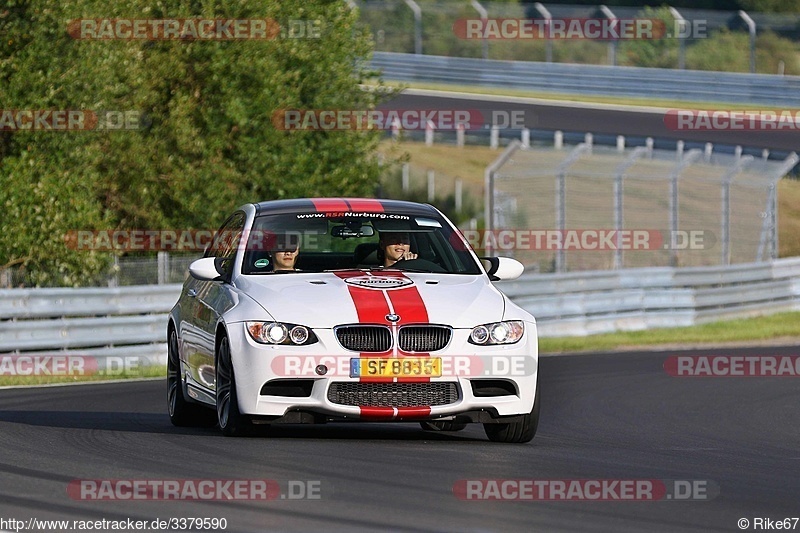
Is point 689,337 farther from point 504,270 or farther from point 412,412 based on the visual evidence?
point 412,412

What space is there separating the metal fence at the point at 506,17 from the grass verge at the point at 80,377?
20356 millimetres

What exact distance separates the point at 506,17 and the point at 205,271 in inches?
1282

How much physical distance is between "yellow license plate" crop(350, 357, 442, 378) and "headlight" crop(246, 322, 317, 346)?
300 millimetres

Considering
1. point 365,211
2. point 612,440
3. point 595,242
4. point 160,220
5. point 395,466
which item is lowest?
point 595,242

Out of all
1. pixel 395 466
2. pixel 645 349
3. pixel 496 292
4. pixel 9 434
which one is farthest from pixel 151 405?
pixel 645 349

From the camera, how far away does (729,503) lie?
7641 mm

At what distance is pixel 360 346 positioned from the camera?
9.63 meters

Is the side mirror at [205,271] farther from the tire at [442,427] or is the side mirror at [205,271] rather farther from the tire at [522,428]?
the tire at [522,428]

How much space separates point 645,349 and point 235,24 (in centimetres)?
775

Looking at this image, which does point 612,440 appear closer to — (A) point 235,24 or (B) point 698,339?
(B) point 698,339

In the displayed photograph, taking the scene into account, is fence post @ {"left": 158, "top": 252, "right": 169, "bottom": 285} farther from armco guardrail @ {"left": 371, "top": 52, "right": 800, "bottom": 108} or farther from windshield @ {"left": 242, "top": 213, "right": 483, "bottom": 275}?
armco guardrail @ {"left": 371, "top": 52, "right": 800, "bottom": 108}

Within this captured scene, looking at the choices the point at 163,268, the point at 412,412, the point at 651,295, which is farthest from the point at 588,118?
the point at 412,412

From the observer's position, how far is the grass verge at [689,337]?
22.7 meters

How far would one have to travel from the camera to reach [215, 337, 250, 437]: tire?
9844 millimetres
